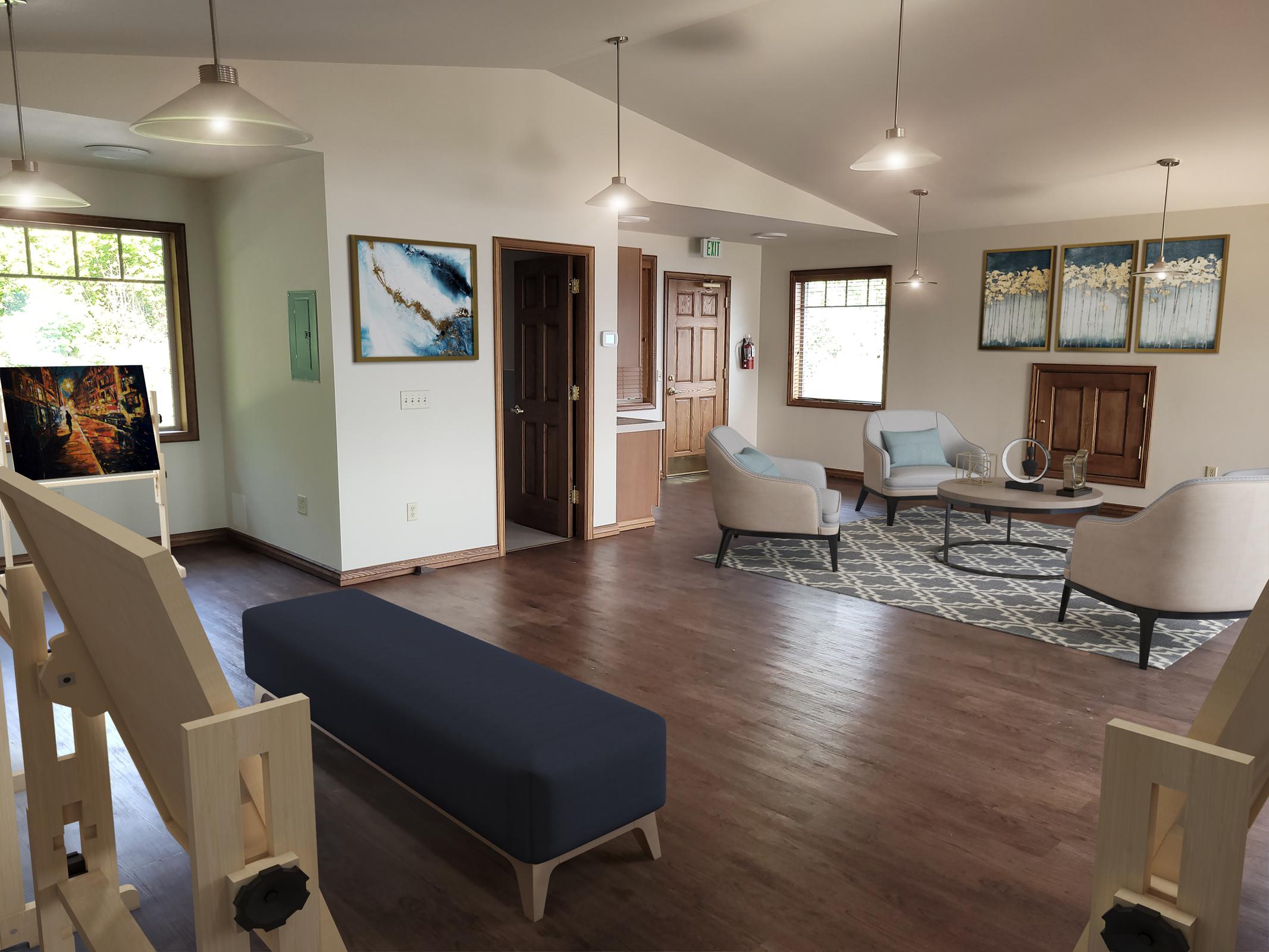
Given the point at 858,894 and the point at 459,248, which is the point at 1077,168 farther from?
the point at 858,894

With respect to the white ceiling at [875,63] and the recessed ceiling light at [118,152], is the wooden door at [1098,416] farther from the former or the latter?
the recessed ceiling light at [118,152]

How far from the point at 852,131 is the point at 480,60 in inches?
101

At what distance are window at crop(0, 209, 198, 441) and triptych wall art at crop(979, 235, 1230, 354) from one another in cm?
657

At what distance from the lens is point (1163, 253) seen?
703 cm

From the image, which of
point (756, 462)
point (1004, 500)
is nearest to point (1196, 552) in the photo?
point (1004, 500)

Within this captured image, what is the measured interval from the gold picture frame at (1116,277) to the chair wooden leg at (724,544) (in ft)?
12.6

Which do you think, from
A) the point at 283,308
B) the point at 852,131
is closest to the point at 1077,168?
the point at 852,131

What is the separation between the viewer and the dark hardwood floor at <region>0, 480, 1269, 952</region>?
2240mm

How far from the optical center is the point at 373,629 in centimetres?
302

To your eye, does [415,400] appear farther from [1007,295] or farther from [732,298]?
[1007,295]

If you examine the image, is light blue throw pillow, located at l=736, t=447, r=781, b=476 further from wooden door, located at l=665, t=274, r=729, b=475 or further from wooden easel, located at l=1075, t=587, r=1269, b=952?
wooden easel, located at l=1075, t=587, r=1269, b=952

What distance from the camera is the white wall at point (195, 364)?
225 inches

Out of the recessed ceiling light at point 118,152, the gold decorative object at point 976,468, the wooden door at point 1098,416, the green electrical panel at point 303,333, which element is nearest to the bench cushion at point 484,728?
the green electrical panel at point 303,333

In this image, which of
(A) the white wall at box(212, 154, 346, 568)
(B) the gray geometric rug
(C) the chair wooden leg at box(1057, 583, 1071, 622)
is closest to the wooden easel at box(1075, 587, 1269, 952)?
(B) the gray geometric rug
